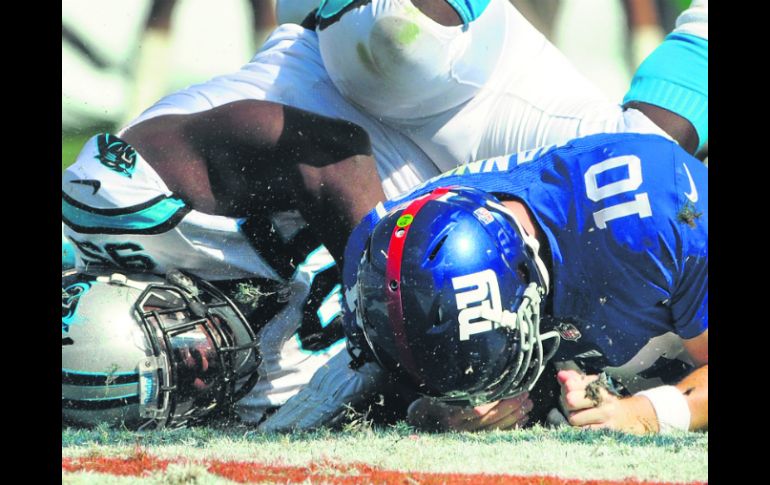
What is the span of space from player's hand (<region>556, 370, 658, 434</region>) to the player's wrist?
0.6 inches

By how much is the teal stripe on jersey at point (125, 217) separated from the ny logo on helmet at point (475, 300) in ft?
2.86

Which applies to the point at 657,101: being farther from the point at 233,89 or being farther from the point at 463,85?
the point at 233,89

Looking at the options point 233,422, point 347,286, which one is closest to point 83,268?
point 233,422

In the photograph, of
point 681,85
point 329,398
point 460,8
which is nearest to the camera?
point 460,8

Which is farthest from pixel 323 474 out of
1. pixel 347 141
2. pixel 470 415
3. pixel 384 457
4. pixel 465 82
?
pixel 465 82

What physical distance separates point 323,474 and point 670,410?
0.90 meters

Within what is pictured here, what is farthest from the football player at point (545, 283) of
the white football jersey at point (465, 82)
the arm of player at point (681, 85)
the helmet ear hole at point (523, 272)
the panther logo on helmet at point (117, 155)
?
the panther logo on helmet at point (117, 155)

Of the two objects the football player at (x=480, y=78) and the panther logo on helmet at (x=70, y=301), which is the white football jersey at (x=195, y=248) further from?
the football player at (x=480, y=78)

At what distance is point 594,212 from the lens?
196 centimetres

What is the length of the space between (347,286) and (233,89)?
28.6 inches

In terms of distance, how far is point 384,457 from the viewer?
6.06 feet

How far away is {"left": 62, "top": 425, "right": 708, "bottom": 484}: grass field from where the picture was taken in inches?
66.1

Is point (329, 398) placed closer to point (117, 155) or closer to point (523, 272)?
point (523, 272)

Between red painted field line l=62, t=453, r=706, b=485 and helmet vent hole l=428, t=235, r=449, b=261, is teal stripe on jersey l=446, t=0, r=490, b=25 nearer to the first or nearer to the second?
helmet vent hole l=428, t=235, r=449, b=261
